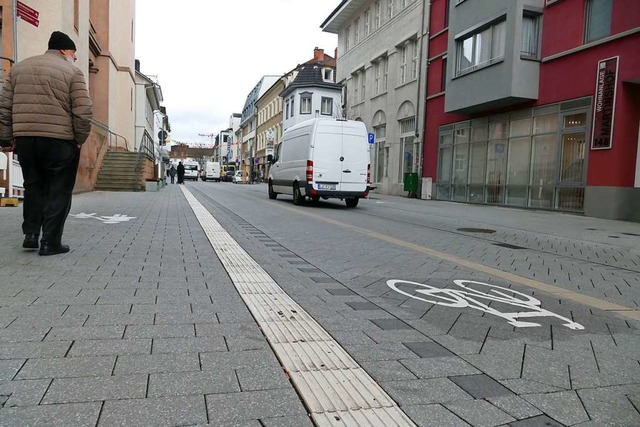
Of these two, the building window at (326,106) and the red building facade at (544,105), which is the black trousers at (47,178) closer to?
the red building facade at (544,105)

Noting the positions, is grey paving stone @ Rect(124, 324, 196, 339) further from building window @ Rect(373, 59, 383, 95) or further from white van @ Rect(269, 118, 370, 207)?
building window @ Rect(373, 59, 383, 95)

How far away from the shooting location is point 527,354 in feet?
10.3

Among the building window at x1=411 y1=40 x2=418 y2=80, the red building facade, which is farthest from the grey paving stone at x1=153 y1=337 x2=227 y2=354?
the building window at x1=411 y1=40 x2=418 y2=80

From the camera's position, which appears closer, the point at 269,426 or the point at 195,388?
the point at 269,426

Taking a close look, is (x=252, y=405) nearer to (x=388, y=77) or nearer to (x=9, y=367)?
(x=9, y=367)

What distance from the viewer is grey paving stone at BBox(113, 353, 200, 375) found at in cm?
264

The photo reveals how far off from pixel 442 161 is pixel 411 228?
1391cm

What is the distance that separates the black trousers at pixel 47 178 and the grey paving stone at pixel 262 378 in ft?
12.3

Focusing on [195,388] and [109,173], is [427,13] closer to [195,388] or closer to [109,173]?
[109,173]

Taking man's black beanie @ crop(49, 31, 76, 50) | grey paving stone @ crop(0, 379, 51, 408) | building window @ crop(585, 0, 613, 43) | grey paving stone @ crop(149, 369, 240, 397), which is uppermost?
building window @ crop(585, 0, 613, 43)

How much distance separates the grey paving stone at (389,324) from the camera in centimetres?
356

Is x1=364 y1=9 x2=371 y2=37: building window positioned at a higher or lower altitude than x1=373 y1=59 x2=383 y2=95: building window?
higher

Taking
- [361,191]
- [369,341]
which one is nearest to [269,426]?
[369,341]

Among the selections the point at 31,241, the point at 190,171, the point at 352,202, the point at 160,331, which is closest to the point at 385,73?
the point at 352,202
